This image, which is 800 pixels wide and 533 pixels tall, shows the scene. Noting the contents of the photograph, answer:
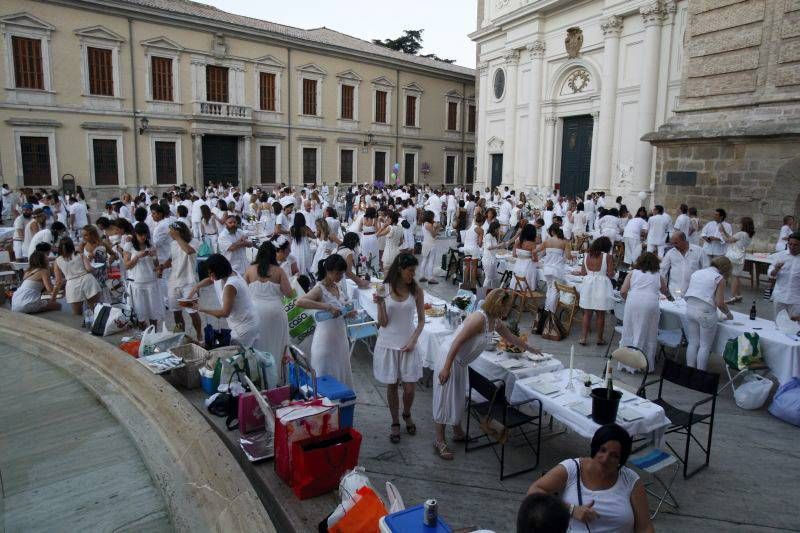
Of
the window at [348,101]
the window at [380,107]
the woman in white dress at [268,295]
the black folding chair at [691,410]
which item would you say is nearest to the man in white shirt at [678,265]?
the black folding chair at [691,410]

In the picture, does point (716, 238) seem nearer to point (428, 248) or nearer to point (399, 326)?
point (428, 248)

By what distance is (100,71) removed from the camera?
24.7m

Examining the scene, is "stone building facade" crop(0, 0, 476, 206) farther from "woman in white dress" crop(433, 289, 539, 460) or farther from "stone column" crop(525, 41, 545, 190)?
"woman in white dress" crop(433, 289, 539, 460)

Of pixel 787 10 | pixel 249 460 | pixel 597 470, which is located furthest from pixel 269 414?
pixel 787 10

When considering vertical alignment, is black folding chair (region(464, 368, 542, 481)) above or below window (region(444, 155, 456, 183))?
below

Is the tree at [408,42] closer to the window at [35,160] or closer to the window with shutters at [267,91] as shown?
the window with shutters at [267,91]

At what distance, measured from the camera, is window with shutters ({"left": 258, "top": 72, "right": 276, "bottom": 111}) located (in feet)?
98.1

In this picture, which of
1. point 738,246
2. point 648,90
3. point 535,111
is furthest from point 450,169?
point 738,246

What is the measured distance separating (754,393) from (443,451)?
3.80 meters

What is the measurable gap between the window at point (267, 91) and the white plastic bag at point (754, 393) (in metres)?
28.5

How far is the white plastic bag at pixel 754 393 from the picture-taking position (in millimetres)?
6035

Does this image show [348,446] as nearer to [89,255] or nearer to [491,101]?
[89,255]

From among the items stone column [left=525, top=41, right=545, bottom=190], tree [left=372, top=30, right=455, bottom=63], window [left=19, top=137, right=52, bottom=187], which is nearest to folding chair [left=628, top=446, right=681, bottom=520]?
stone column [left=525, top=41, right=545, bottom=190]

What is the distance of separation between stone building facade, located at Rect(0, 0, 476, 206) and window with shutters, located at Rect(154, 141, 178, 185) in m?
0.05
